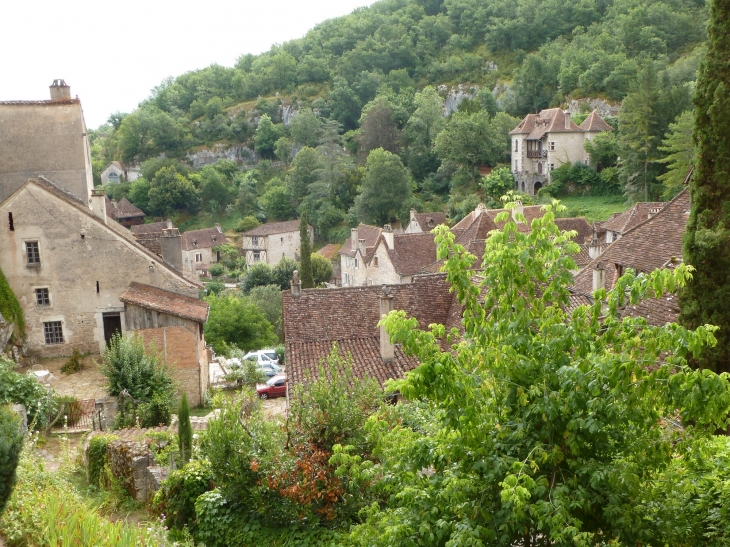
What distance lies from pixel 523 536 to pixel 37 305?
22944 mm

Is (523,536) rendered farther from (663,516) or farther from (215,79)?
(215,79)

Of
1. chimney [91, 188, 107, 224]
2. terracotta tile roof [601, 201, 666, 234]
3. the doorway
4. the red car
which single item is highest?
chimney [91, 188, 107, 224]

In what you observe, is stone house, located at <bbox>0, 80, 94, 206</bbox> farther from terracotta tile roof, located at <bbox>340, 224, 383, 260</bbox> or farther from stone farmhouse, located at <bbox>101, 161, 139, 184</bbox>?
stone farmhouse, located at <bbox>101, 161, 139, 184</bbox>

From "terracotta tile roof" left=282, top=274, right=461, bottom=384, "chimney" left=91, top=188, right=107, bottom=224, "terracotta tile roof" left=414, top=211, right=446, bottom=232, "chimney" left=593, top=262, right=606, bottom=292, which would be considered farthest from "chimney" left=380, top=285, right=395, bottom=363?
"terracotta tile roof" left=414, top=211, right=446, bottom=232

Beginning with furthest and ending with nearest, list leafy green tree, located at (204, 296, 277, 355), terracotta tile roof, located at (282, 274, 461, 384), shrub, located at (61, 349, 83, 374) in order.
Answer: leafy green tree, located at (204, 296, 277, 355)
shrub, located at (61, 349, 83, 374)
terracotta tile roof, located at (282, 274, 461, 384)

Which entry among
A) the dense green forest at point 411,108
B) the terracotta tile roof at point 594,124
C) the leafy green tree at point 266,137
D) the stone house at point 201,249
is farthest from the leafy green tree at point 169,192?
the terracotta tile roof at point 594,124

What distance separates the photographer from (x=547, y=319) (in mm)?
7023

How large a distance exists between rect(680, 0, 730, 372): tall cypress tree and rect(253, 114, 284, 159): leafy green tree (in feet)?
361

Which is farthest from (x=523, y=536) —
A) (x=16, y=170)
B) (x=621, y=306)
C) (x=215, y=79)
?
(x=215, y=79)

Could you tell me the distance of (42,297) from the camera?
998 inches

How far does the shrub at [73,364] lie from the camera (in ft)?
82.3

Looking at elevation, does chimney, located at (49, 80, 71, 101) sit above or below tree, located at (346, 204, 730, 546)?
above

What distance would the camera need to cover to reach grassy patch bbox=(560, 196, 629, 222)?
6544 centimetres

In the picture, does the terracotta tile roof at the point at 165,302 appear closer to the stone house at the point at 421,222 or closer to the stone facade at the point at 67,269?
the stone facade at the point at 67,269
